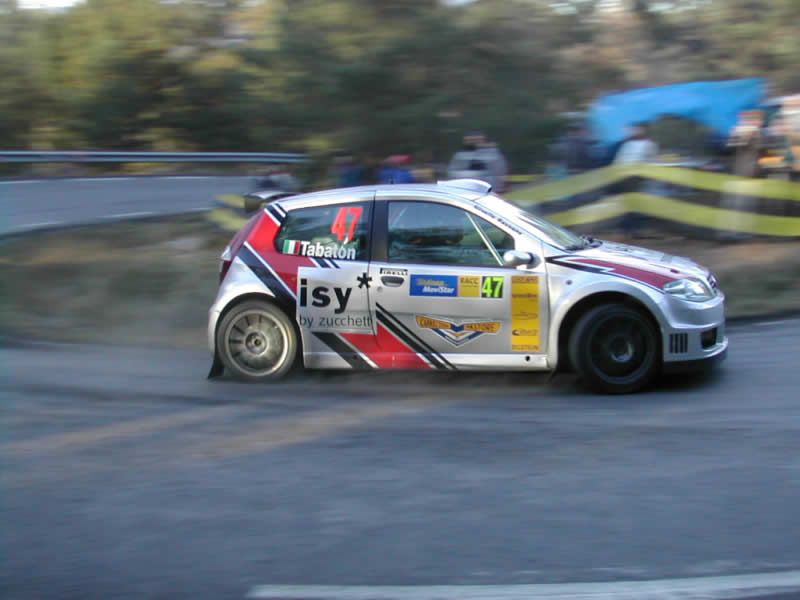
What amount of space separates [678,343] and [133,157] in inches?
839

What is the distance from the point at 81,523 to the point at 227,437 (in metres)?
1.61

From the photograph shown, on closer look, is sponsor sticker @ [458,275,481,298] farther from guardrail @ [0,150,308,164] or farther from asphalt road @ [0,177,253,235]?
guardrail @ [0,150,308,164]

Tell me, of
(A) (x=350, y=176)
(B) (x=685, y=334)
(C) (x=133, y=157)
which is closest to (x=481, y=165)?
(A) (x=350, y=176)

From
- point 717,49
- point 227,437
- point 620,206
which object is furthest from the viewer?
point 717,49

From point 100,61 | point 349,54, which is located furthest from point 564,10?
point 100,61

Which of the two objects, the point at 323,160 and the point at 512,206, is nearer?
the point at 512,206

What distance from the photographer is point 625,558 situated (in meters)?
4.53

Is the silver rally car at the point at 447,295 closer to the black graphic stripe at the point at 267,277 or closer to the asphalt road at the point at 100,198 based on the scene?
the black graphic stripe at the point at 267,277

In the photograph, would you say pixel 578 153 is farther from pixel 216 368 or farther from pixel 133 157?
pixel 133 157

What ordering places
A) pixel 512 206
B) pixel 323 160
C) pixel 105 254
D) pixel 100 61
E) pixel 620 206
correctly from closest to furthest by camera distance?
pixel 512 206, pixel 620 206, pixel 105 254, pixel 323 160, pixel 100 61

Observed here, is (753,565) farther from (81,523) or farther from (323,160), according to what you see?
(323,160)

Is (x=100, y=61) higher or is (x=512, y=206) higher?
(x=100, y=61)

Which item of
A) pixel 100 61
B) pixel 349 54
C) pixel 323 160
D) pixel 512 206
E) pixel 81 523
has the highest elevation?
pixel 100 61

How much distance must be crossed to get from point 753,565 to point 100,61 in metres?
35.1
